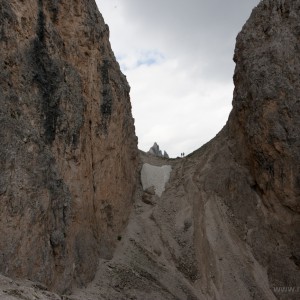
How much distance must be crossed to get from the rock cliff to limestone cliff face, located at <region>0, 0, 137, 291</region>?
6 centimetres

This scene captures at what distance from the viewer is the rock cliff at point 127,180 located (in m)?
16.4

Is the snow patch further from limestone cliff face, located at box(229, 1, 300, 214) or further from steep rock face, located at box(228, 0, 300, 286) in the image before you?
limestone cliff face, located at box(229, 1, 300, 214)

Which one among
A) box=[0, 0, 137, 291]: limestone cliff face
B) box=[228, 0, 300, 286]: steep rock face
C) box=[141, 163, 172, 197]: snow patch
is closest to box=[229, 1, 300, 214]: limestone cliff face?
box=[228, 0, 300, 286]: steep rock face

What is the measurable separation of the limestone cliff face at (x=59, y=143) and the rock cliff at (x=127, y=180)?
0.06m

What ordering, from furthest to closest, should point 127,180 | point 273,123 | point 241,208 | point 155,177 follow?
point 155,177, point 127,180, point 241,208, point 273,123

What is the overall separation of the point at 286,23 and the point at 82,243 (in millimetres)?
18636

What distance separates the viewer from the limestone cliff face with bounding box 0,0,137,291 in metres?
15.5

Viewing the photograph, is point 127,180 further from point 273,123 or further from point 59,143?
point 273,123

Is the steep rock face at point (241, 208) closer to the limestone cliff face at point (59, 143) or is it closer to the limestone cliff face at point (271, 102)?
the limestone cliff face at point (271, 102)

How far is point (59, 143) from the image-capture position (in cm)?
1934

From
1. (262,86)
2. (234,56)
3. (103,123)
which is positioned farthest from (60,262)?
(234,56)

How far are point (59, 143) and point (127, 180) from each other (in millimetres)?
8488

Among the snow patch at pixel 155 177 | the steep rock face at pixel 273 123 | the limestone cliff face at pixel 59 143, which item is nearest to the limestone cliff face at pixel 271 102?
the steep rock face at pixel 273 123

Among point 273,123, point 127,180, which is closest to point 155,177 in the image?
point 127,180
